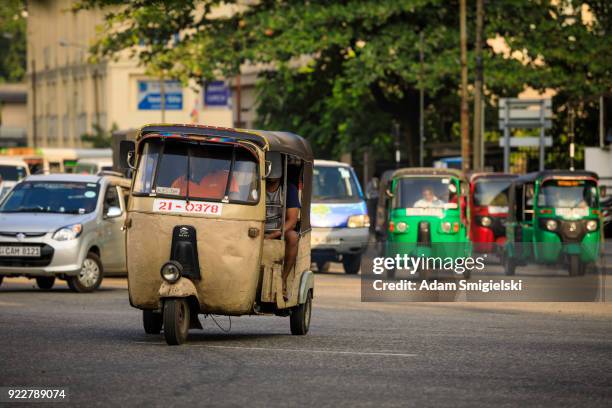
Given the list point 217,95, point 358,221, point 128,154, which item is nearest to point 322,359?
point 128,154

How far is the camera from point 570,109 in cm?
5406

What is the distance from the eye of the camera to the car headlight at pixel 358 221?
102 ft

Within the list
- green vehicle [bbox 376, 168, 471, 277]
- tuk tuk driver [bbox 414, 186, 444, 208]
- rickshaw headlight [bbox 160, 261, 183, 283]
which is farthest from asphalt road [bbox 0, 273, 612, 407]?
tuk tuk driver [bbox 414, 186, 444, 208]

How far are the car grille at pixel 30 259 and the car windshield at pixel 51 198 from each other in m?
1.21

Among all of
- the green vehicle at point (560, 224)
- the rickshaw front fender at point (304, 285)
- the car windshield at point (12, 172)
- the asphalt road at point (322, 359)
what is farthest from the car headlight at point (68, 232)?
the car windshield at point (12, 172)

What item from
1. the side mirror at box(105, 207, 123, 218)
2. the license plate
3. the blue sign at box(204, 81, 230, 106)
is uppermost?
the blue sign at box(204, 81, 230, 106)

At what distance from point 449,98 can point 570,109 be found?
20.8 feet

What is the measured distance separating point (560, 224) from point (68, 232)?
10.2 meters

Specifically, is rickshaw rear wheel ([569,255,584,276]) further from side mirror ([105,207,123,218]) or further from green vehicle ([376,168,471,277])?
side mirror ([105,207,123,218])

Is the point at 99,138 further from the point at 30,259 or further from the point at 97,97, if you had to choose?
the point at 30,259

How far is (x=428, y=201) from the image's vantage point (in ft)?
95.7

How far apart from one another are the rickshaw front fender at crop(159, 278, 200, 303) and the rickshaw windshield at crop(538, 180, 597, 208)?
54.5 ft

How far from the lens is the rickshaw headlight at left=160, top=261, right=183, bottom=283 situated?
14402 mm

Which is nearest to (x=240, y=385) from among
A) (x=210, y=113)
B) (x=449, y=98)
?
(x=449, y=98)
